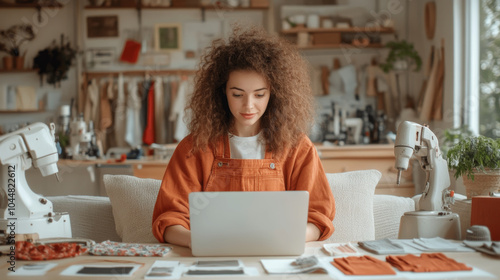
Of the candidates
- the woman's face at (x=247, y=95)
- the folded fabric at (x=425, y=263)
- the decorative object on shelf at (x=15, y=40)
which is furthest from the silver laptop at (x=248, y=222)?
the decorative object on shelf at (x=15, y=40)

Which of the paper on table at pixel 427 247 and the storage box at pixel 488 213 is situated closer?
the paper on table at pixel 427 247

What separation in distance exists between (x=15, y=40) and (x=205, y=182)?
4.87 m

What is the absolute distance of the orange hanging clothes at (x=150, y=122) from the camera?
5758 millimetres

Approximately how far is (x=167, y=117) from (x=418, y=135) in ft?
14.5

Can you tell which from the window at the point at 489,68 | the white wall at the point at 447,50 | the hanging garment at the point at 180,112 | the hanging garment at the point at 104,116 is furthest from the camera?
the hanging garment at the point at 104,116

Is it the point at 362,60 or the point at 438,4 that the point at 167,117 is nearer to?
the point at 362,60

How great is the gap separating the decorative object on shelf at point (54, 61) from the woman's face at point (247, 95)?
14.7 ft

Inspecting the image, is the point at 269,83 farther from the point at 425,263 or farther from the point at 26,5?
the point at 26,5

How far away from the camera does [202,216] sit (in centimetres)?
134

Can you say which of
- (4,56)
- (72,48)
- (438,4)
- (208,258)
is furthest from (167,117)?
(208,258)

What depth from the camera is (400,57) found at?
544 centimetres

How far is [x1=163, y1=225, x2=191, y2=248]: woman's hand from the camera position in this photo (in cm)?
158

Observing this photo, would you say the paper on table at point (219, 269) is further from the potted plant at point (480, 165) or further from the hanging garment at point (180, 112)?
the hanging garment at point (180, 112)

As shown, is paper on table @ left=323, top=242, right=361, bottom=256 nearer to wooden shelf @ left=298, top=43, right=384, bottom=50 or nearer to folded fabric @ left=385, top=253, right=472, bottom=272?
folded fabric @ left=385, top=253, right=472, bottom=272
